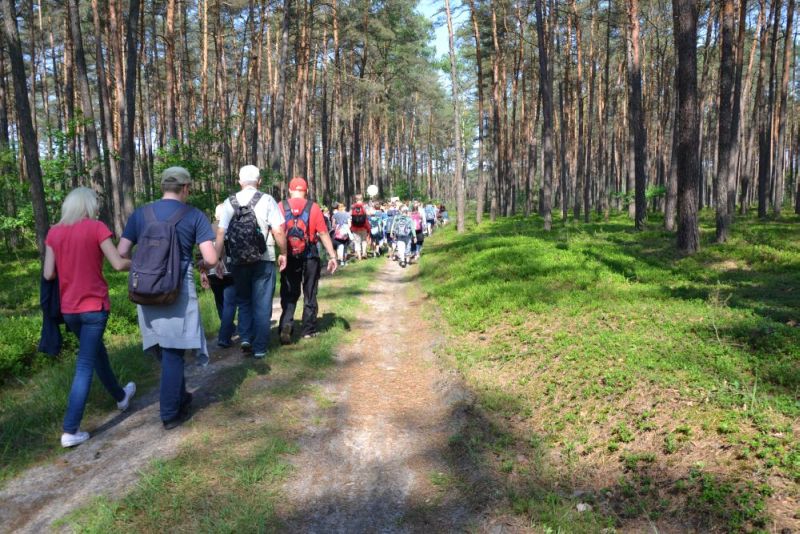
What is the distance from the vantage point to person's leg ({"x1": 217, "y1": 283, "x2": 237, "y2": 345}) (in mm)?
6201

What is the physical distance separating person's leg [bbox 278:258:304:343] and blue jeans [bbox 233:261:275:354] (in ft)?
1.72

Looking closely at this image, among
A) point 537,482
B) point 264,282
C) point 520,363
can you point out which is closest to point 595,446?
point 537,482

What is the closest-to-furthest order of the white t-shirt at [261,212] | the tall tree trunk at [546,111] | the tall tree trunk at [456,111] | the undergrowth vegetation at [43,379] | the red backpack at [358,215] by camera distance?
the undergrowth vegetation at [43,379] < the white t-shirt at [261,212] < the red backpack at [358,215] < the tall tree trunk at [546,111] < the tall tree trunk at [456,111]

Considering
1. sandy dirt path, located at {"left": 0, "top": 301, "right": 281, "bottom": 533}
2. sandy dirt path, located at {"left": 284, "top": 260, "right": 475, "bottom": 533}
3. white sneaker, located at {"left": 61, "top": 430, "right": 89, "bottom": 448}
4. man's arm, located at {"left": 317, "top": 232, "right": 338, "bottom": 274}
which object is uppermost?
man's arm, located at {"left": 317, "top": 232, "right": 338, "bottom": 274}

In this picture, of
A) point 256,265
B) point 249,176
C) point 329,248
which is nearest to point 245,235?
point 256,265

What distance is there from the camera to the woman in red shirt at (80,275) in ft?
12.3

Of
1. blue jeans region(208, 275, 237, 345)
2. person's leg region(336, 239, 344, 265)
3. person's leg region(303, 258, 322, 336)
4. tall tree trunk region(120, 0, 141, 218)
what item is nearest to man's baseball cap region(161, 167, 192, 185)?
blue jeans region(208, 275, 237, 345)

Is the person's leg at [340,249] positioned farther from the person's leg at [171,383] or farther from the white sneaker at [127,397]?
the person's leg at [171,383]

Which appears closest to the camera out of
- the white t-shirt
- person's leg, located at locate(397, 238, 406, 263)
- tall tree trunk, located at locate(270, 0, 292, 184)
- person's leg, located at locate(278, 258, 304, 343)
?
the white t-shirt

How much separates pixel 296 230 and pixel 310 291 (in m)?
0.93

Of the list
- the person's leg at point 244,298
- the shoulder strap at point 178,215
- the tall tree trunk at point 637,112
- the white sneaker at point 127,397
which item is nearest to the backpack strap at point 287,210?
the person's leg at point 244,298

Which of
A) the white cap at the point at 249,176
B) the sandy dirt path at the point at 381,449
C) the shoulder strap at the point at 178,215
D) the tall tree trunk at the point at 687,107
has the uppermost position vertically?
the tall tree trunk at the point at 687,107

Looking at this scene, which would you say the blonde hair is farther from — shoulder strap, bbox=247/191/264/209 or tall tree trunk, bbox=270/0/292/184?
tall tree trunk, bbox=270/0/292/184

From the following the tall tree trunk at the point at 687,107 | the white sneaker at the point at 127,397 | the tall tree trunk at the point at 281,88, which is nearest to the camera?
the white sneaker at the point at 127,397
